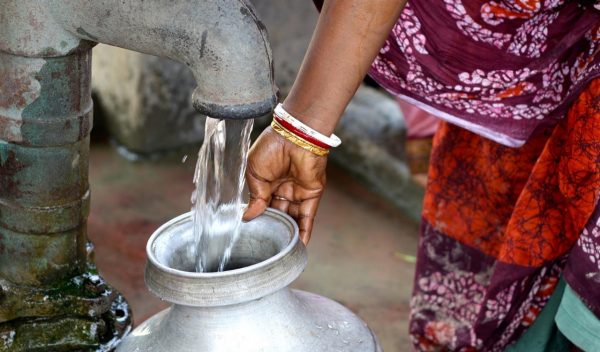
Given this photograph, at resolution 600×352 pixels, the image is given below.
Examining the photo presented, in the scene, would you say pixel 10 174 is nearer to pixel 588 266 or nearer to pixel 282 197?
pixel 282 197

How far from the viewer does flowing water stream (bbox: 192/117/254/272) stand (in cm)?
159

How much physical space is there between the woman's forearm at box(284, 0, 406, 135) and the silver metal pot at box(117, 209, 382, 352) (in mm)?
184

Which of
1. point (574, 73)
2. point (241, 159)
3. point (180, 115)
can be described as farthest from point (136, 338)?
point (180, 115)

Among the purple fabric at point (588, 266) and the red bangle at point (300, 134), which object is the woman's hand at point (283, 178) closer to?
the red bangle at point (300, 134)

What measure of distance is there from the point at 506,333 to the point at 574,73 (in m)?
0.64

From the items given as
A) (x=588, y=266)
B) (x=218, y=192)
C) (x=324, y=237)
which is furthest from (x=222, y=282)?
(x=324, y=237)

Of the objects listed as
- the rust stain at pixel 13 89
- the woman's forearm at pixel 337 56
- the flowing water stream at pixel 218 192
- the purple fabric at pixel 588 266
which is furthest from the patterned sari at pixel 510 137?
the rust stain at pixel 13 89

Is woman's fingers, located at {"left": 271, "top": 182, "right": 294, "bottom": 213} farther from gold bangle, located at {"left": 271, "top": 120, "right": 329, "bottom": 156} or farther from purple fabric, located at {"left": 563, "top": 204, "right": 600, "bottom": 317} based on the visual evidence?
purple fabric, located at {"left": 563, "top": 204, "right": 600, "bottom": 317}

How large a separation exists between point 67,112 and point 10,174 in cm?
15

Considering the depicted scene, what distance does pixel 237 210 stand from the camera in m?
1.62

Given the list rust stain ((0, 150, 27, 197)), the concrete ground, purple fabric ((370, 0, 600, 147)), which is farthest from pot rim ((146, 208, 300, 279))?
the concrete ground

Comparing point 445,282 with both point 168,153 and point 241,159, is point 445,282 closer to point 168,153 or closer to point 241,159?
point 241,159

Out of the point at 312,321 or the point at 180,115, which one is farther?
the point at 180,115

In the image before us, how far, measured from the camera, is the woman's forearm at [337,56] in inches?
60.7
